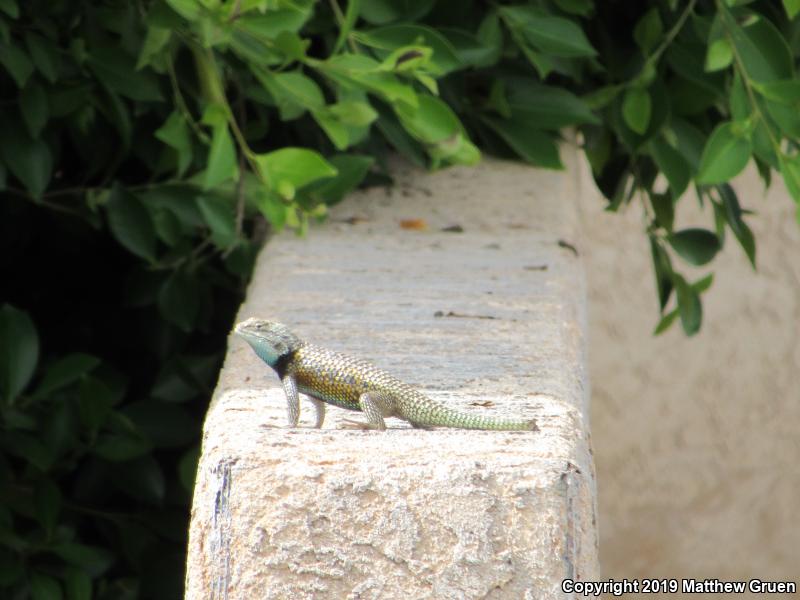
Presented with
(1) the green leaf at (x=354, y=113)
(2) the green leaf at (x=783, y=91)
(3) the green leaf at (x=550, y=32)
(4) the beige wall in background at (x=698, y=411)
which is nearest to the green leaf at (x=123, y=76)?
(1) the green leaf at (x=354, y=113)

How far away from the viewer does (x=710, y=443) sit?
4.85m

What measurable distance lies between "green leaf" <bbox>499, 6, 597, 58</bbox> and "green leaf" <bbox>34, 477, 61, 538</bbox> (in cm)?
116

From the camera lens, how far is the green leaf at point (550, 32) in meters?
2.51

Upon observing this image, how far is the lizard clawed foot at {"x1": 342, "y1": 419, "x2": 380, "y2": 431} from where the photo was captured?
172 centimetres

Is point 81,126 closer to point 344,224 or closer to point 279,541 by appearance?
point 344,224

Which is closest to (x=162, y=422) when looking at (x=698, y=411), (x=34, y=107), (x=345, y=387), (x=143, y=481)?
(x=143, y=481)

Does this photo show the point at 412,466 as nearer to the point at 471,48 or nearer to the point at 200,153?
the point at 200,153

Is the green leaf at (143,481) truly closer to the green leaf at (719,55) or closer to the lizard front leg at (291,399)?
the lizard front leg at (291,399)

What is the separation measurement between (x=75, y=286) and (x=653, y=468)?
2472 millimetres

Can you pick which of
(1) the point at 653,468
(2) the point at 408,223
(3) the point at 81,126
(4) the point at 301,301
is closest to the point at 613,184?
(2) the point at 408,223

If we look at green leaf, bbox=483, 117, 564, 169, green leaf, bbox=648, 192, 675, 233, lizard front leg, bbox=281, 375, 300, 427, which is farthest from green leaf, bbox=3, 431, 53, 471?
green leaf, bbox=648, 192, 675, 233

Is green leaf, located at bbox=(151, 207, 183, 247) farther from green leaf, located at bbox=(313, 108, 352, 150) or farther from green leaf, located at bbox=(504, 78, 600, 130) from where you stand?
green leaf, located at bbox=(504, 78, 600, 130)

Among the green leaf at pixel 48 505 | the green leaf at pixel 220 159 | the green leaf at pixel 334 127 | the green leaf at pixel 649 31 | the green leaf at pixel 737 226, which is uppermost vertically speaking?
the green leaf at pixel 334 127

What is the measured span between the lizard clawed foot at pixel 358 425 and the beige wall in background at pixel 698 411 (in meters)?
3.04
